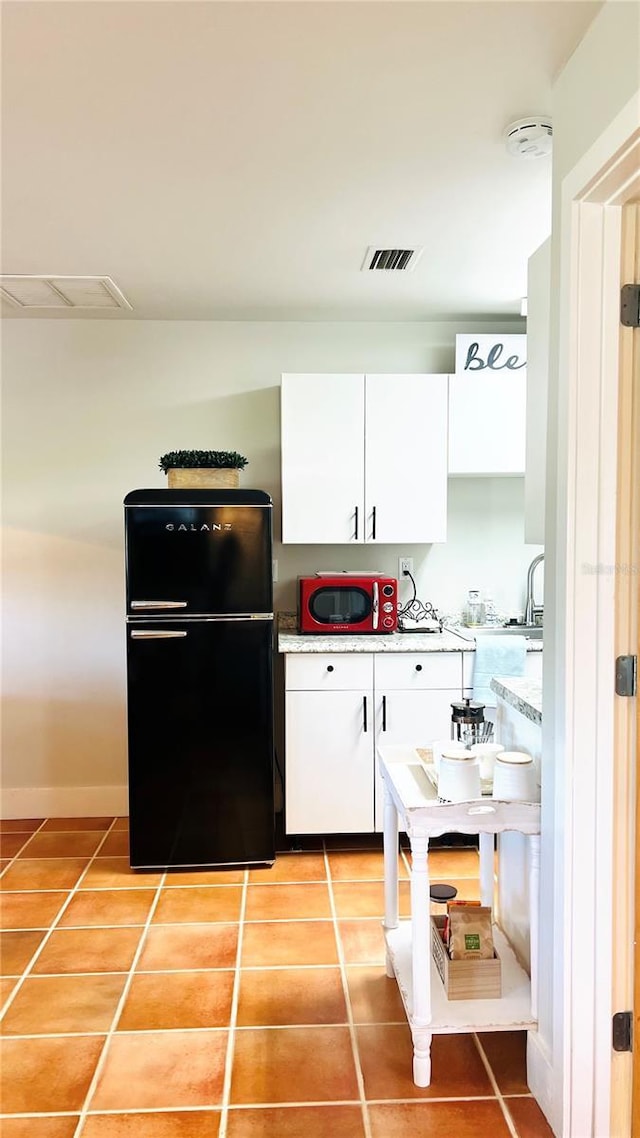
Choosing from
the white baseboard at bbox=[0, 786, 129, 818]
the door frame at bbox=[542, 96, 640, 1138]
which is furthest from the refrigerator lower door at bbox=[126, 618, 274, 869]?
the door frame at bbox=[542, 96, 640, 1138]

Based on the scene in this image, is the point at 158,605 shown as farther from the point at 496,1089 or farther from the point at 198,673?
the point at 496,1089

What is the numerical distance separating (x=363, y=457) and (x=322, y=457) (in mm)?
188

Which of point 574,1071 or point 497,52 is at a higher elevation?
point 497,52

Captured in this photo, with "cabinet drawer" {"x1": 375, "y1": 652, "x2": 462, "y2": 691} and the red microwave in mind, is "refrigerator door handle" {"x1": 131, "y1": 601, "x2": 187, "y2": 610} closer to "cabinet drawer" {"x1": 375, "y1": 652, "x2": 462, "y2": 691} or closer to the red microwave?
the red microwave

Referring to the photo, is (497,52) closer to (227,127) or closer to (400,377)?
(227,127)

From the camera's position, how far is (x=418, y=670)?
357 centimetres

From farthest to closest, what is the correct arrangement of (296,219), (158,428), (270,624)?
(158,428)
(270,624)
(296,219)

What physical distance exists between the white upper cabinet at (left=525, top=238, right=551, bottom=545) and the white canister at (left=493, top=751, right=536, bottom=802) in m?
0.58

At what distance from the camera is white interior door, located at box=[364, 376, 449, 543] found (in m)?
3.75

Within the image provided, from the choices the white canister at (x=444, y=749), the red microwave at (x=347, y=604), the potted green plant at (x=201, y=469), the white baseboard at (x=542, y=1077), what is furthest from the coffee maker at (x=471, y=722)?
the potted green plant at (x=201, y=469)

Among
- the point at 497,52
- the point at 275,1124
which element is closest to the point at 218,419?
the point at 497,52

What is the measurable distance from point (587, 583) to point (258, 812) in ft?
6.86

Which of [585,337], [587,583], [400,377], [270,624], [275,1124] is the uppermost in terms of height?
[400,377]

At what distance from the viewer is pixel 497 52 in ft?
5.96
